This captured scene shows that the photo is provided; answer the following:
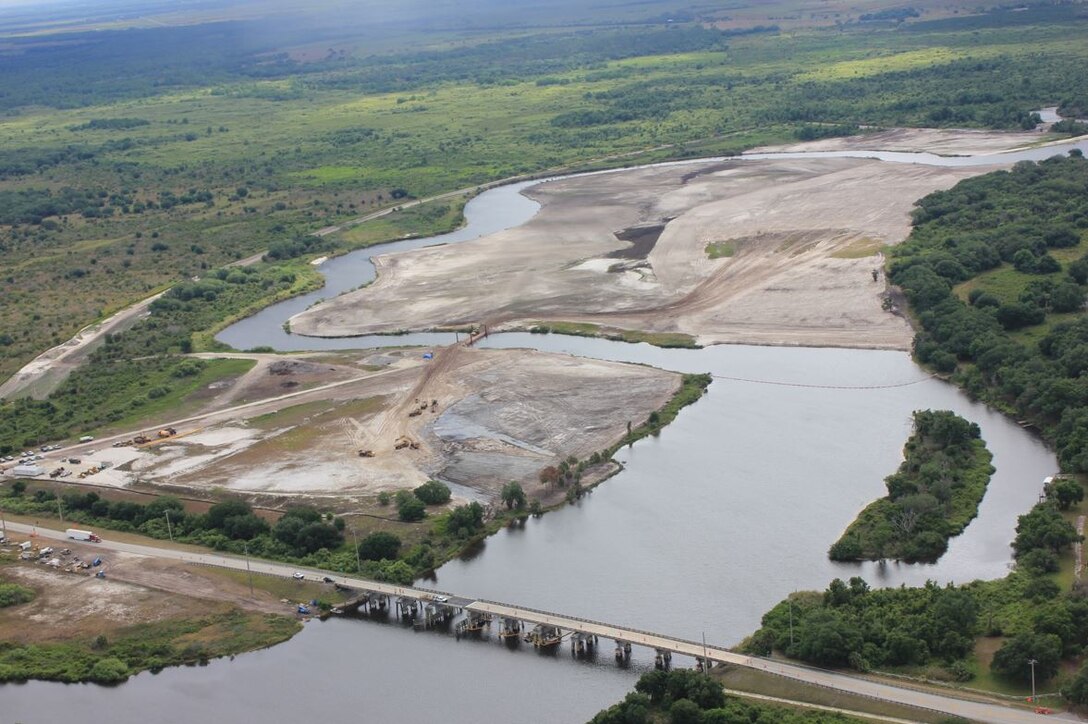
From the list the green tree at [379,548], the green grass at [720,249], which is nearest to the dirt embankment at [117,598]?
Result: the green tree at [379,548]

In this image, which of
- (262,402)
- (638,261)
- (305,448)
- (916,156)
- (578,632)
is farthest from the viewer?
(916,156)

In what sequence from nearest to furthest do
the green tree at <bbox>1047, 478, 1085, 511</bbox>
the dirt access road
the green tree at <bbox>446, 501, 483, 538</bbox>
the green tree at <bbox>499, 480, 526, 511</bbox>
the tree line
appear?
the green tree at <bbox>1047, 478, 1085, 511</bbox>, the green tree at <bbox>446, 501, 483, 538</bbox>, the green tree at <bbox>499, 480, 526, 511</bbox>, the tree line, the dirt access road

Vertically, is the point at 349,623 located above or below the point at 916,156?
below

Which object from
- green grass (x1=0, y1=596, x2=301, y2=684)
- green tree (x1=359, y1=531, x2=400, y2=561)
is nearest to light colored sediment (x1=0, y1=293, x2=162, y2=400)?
green grass (x1=0, y1=596, x2=301, y2=684)

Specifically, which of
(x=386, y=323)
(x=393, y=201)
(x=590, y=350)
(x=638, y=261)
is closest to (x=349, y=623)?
(x=590, y=350)

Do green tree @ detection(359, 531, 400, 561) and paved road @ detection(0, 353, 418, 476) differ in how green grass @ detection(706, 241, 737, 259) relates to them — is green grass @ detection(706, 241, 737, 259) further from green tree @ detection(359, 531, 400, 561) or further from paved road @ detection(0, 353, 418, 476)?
green tree @ detection(359, 531, 400, 561)

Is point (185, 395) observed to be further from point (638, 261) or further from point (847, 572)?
point (847, 572)

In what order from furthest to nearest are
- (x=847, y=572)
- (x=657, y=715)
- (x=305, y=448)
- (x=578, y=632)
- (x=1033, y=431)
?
1. (x=305, y=448)
2. (x=1033, y=431)
3. (x=847, y=572)
4. (x=578, y=632)
5. (x=657, y=715)
